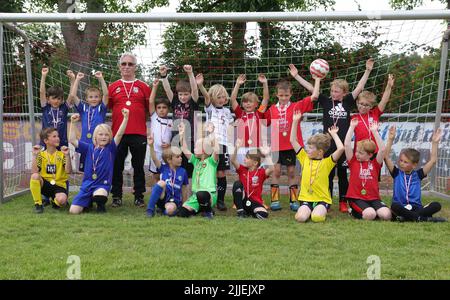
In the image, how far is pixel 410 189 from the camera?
234 inches

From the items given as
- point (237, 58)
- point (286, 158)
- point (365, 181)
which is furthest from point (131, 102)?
point (365, 181)

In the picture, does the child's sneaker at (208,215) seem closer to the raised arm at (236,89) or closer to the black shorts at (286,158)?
the black shorts at (286,158)

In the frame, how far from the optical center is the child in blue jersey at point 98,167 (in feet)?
20.4

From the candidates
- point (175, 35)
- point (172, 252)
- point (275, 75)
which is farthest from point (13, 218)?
point (275, 75)

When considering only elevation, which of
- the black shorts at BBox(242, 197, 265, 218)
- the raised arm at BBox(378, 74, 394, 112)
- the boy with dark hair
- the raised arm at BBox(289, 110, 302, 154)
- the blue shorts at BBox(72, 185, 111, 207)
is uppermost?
the raised arm at BBox(378, 74, 394, 112)

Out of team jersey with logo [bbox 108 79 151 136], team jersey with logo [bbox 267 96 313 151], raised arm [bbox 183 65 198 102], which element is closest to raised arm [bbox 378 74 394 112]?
team jersey with logo [bbox 267 96 313 151]

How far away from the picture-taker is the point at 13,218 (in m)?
5.73

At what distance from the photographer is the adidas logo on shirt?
6533 mm

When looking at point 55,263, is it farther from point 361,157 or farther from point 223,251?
point 361,157

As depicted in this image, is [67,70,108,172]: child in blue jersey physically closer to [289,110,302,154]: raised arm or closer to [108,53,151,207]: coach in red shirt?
[108,53,151,207]: coach in red shirt

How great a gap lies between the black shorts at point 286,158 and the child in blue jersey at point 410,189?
47.2 inches

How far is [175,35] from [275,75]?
2.08 metres

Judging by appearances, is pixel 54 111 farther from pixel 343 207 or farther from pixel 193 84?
pixel 343 207

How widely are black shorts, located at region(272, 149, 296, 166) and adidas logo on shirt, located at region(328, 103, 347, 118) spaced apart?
2.29 feet
